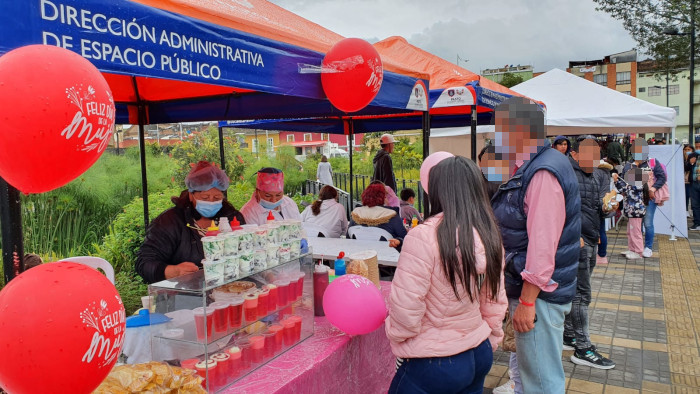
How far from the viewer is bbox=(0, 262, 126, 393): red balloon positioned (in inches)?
49.9

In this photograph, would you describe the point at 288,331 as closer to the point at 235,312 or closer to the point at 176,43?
the point at 235,312

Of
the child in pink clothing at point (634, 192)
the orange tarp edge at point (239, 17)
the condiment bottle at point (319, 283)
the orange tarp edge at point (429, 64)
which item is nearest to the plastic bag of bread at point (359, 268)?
the condiment bottle at point (319, 283)

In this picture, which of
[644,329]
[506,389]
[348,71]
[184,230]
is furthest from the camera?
[644,329]

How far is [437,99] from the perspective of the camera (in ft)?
16.0

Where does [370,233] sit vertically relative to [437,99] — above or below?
below

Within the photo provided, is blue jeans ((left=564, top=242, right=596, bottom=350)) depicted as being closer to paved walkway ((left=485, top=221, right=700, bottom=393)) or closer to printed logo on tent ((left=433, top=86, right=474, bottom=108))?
paved walkway ((left=485, top=221, right=700, bottom=393))

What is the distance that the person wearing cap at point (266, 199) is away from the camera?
4.54 metres

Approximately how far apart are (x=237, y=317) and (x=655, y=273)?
7.28m

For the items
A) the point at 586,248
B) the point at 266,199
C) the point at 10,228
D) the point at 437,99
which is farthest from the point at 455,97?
Answer: the point at 10,228

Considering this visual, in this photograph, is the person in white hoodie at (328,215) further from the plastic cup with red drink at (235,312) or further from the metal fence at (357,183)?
the metal fence at (357,183)

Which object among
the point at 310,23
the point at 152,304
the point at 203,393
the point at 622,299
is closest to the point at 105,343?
the point at 203,393

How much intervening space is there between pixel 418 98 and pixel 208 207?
72.7 inches

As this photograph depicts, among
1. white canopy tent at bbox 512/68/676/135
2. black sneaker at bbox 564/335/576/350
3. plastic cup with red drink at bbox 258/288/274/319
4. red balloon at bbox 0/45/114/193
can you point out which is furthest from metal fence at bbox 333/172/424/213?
red balloon at bbox 0/45/114/193

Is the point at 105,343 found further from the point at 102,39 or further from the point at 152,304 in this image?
the point at 102,39
